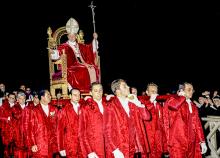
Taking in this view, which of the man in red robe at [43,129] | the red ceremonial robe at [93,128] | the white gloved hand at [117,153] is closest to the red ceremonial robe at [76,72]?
the man in red robe at [43,129]

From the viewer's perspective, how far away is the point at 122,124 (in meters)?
4.46

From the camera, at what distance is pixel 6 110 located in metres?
8.67

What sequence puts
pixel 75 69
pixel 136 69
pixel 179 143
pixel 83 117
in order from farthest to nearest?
pixel 136 69, pixel 75 69, pixel 179 143, pixel 83 117

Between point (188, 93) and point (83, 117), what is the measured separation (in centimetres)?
189

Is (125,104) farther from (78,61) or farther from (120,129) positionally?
(78,61)

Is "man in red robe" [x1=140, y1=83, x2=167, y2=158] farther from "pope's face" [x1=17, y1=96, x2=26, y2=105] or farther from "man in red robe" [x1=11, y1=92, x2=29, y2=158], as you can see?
"pope's face" [x1=17, y1=96, x2=26, y2=105]

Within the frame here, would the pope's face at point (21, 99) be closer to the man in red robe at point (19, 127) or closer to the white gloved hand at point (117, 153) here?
the man in red robe at point (19, 127)

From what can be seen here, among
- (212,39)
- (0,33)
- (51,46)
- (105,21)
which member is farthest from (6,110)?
(212,39)

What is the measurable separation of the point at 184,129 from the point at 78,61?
3958 mm

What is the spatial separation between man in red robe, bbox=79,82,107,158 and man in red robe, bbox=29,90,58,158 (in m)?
1.46

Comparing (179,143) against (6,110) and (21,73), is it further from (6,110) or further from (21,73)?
(21,73)

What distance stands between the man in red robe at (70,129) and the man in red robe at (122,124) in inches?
52.5

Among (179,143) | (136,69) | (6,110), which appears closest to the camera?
(179,143)

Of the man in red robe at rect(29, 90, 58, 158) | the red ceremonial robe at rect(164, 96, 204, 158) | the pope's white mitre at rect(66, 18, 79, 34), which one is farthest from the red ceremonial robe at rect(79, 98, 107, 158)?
the pope's white mitre at rect(66, 18, 79, 34)
